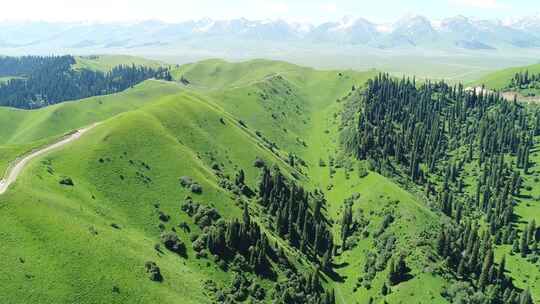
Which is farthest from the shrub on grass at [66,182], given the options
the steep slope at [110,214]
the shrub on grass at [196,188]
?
the shrub on grass at [196,188]

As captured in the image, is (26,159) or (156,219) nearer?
(156,219)

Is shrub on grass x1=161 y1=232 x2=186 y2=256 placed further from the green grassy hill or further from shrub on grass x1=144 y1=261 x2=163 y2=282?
shrub on grass x1=144 y1=261 x2=163 y2=282

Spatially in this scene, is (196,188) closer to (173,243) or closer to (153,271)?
(173,243)

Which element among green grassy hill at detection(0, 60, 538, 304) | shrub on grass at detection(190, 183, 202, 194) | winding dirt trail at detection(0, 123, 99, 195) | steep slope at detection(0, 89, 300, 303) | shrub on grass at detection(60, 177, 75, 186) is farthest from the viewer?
shrub on grass at detection(190, 183, 202, 194)

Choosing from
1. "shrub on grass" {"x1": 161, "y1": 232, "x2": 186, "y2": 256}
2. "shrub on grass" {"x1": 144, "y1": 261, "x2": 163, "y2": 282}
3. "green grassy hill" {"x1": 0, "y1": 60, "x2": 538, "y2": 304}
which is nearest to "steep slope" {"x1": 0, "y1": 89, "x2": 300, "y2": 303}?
"green grassy hill" {"x1": 0, "y1": 60, "x2": 538, "y2": 304}

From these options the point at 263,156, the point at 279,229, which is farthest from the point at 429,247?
the point at 263,156

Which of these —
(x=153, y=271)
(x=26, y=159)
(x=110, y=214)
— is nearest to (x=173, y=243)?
(x=153, y=271)

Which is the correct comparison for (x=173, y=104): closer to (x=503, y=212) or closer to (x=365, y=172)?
(x=365, y=172)

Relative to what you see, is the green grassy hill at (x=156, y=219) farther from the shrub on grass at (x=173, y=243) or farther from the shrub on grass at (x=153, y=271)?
the shrub on grass at (x=173, y=243)

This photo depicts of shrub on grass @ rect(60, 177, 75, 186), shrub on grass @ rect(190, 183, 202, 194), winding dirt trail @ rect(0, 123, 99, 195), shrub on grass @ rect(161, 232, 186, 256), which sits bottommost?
shrub on grass @ rect(161, 232, 186, 256)
